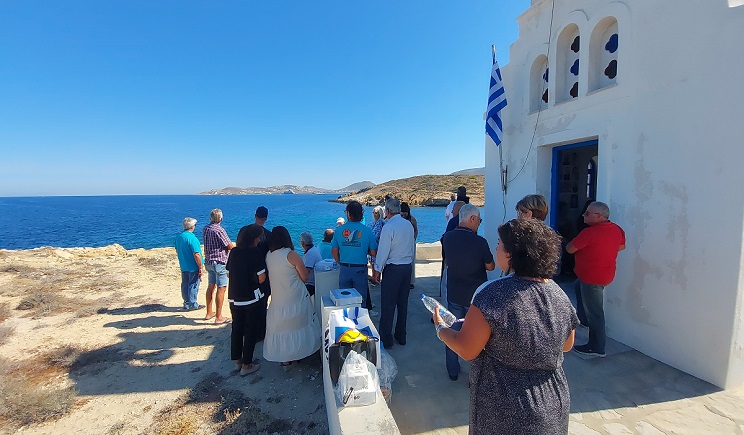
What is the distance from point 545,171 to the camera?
546 centimetres

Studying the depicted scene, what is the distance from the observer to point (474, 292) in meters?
3.09

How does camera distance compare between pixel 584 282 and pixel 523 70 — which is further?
pixel 523 70

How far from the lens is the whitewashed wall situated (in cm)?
313

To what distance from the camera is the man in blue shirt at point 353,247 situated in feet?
14.5

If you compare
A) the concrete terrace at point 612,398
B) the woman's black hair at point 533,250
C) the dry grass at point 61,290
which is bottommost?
the dry grass at point 61,290

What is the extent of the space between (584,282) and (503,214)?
Result: 275 centimetres

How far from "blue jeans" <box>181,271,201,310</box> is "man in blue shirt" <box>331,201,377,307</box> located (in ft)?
11.9

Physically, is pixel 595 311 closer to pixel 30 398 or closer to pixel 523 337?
pixel 523 337

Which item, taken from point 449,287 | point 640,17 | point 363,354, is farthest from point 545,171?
point 363,354

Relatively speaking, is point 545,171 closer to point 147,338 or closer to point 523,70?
point 523,70

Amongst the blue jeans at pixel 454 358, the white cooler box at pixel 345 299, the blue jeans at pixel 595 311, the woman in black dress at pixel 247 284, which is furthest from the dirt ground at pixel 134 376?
the blue jeans at pixel 595 311

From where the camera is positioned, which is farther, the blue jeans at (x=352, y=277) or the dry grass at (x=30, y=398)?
the blue jeans at (x=352, y=277)

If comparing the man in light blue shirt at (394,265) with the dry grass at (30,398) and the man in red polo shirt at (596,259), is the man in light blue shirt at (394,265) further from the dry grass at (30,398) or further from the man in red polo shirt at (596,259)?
the dry grass at (30,398)

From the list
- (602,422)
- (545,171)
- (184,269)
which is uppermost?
(545,171)
